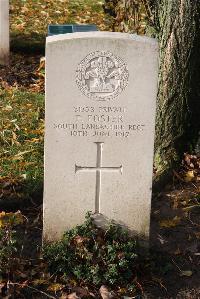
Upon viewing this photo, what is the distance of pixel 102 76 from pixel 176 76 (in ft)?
5.17

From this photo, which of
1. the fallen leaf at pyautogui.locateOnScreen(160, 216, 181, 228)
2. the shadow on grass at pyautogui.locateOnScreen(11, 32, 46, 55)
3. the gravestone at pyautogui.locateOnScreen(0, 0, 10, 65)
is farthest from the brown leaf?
the shadow on grass at pyautogui.locateOnScreen(11, 32, 46, 55)

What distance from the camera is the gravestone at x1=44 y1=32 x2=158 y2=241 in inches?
159

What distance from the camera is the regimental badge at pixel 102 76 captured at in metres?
4.06

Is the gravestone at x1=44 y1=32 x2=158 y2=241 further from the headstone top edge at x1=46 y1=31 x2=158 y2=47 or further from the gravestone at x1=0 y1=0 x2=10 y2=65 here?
the gravestone at x1=0 y1=0 x2=10 y2=65

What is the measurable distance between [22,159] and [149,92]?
214cm

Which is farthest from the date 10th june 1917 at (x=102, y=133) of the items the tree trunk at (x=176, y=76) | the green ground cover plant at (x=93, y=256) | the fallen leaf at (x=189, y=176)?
the fallen leaf at (x=189, y=176)

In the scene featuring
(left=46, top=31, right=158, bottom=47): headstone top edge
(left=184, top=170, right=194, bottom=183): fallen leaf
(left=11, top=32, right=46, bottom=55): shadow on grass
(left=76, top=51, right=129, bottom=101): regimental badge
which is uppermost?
(left=11, top=32, right=46, bottom=55): shadow on grass

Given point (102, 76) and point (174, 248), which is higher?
point (102, 76)

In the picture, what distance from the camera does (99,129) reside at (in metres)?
4.22

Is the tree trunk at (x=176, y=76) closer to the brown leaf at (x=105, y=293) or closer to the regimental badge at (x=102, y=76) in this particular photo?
the regimental badge at (x=102, y=76)

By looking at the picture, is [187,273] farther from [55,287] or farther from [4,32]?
[4,32]

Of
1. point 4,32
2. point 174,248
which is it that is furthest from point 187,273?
point 4,32

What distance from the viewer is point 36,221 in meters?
5.05

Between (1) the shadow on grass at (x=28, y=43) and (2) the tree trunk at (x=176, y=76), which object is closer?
(2) the tree trunk at (x=176, y=76)
